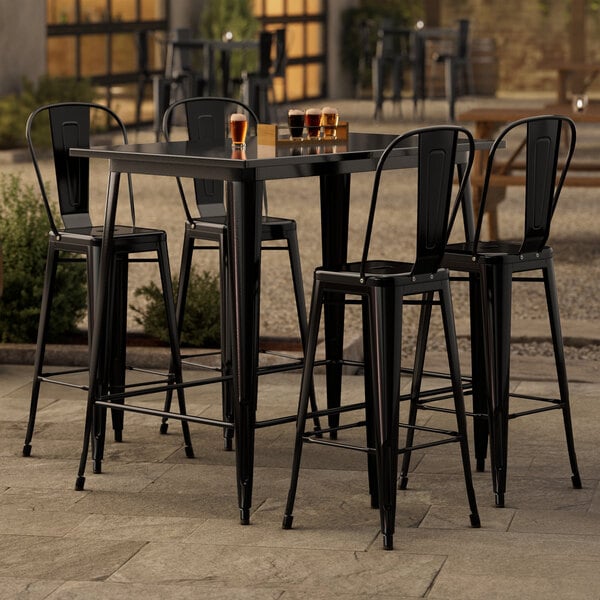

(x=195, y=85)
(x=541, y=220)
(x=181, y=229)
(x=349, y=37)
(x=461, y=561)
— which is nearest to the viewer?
(x=461, y=561)

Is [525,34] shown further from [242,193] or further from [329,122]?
[242,193]

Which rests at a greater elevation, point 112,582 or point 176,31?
point 176,31

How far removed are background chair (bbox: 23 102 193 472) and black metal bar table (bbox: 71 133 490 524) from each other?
19cm

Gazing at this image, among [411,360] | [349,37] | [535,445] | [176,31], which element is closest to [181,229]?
[411,360]

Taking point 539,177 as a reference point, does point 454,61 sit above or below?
above

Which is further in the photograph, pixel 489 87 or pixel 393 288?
pixel 489 87

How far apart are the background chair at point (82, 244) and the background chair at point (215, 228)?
16 cm

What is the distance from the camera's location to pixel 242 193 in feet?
12.7

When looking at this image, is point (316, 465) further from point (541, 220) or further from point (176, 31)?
point (176, 31)

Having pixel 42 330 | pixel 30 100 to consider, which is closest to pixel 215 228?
pixel 42 330

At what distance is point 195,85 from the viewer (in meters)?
15.8

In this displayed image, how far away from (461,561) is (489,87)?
1962cm

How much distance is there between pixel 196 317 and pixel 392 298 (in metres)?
2.14

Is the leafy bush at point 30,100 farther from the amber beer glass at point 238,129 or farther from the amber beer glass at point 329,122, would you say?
the amber beer glass at point 238,129
